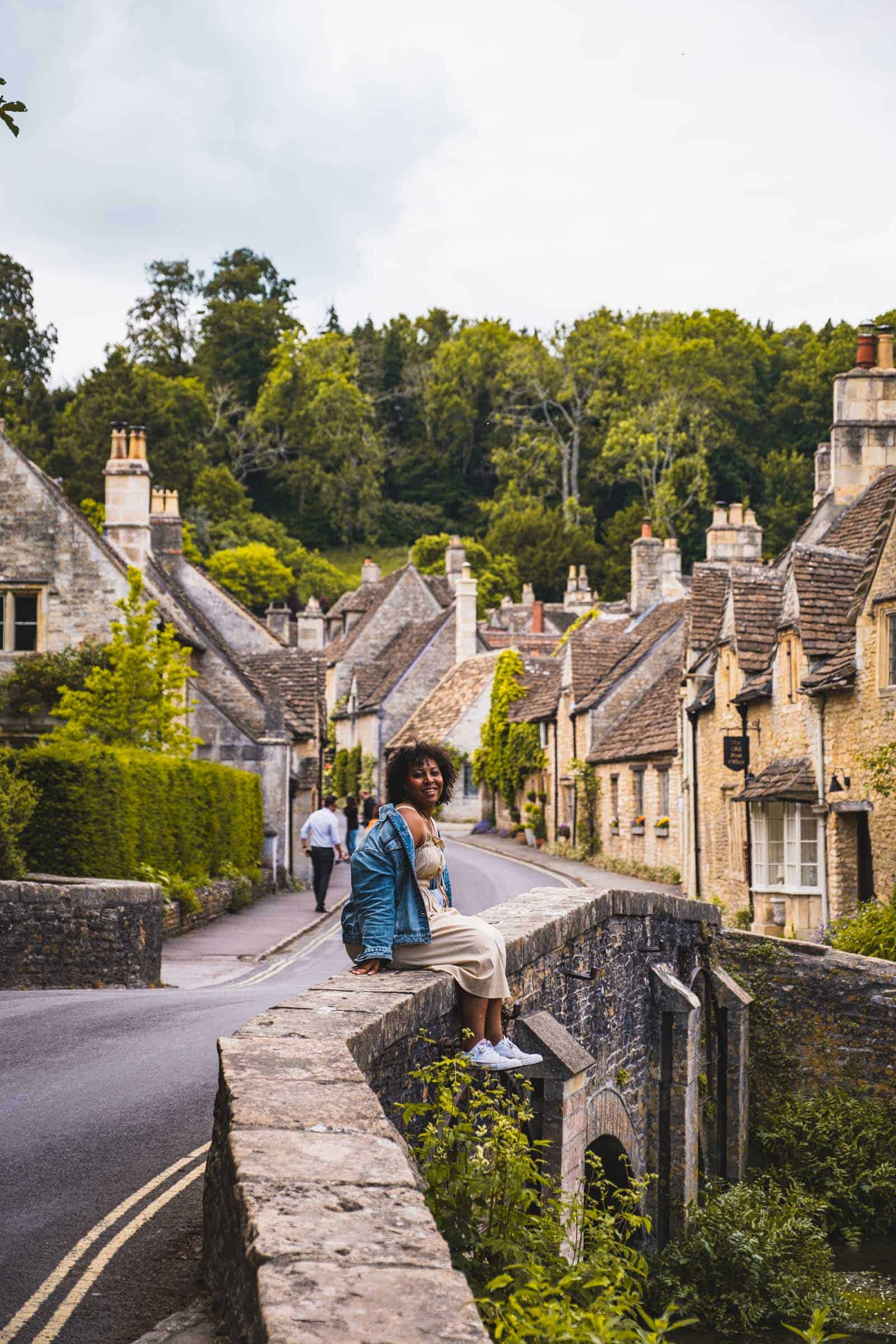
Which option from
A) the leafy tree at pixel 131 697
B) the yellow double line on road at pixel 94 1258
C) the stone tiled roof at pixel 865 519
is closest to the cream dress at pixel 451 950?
the yellow double line on road at pixel 94 1258

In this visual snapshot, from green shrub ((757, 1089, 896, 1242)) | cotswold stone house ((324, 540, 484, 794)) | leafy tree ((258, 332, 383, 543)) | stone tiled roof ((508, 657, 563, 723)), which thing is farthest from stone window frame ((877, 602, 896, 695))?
leafy tree ((258, 332, 383, 543))

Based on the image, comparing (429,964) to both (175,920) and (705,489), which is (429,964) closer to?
(175,920)

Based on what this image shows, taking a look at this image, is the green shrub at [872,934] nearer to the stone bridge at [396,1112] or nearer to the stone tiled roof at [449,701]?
the stone bridge at [396,1112]

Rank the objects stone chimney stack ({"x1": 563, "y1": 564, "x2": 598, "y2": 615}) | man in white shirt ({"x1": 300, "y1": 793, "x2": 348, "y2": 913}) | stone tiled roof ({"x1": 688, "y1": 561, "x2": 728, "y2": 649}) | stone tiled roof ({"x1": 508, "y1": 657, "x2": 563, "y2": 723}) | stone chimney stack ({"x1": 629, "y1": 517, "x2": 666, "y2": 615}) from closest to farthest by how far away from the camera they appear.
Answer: man in white shirt ({"x1": 300, "y1": 793, "x2": 348, "y2": 913})
stone tiled roof ({"x1": 688, "y1": 561, "x2": 728, "y2": 649})
stone tiled roof ({"x1": 508, "y1": 657, "x2": 563, "y2": 723})
stone chimney stack ({"x1": 629, "y1": 517, "x2": 666, "y2": 615})
stone chimney stack ({"x1": 563, "y1": 564, "x2": 598, "y2": 615})

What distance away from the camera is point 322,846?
95.7 ft

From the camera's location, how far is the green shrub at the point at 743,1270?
50.9 feet

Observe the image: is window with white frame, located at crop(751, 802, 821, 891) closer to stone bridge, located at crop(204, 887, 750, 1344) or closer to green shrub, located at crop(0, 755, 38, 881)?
stone bridge, located at crop(204, 887, 750, 1344)

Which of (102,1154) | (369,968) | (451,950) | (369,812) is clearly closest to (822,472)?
(369,812)

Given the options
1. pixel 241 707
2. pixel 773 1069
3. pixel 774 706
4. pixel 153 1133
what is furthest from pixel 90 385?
pixel 153 1133

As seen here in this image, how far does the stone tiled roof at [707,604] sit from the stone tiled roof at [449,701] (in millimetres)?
26039

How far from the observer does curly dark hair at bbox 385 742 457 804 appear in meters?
8.64

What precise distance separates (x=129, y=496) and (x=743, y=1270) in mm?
23313

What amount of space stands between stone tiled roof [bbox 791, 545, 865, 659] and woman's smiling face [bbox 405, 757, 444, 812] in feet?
55.3

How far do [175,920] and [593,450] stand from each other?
84219mm
